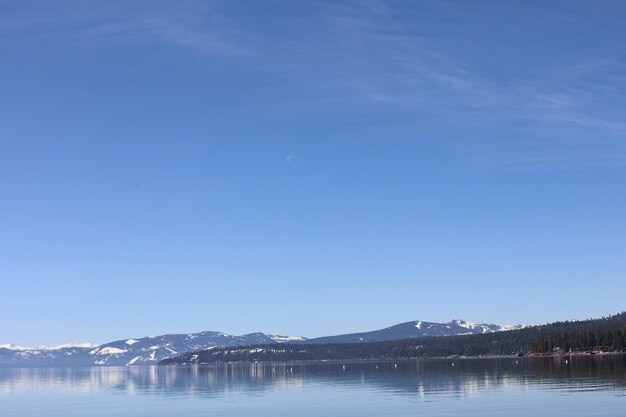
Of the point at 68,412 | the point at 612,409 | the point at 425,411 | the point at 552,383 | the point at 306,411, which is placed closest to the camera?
the point at 612,409

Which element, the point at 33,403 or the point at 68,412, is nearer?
the point at 68,412

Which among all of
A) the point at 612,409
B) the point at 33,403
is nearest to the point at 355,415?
the point at 612,409

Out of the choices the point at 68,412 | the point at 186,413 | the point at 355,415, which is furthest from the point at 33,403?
the point at 355,415

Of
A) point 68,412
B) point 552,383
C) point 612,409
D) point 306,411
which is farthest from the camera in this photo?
point 552,383

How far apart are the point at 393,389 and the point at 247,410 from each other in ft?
105

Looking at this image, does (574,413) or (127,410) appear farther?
(127,410)

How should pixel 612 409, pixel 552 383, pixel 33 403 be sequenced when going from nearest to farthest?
pixel 612 409 → pixel 552 383 → pixel 33 403

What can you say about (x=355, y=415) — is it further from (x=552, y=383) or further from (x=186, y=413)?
(x=552, y=383)

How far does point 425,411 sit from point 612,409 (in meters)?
18.2

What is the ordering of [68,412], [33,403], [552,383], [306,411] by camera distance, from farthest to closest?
[33,403] < [552,383] < [68,412] < [306,411]

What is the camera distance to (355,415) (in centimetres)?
8306

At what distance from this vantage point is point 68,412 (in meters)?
103

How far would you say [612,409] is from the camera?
2879 inches

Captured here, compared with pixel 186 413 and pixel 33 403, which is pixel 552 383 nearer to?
pixel 186 413
